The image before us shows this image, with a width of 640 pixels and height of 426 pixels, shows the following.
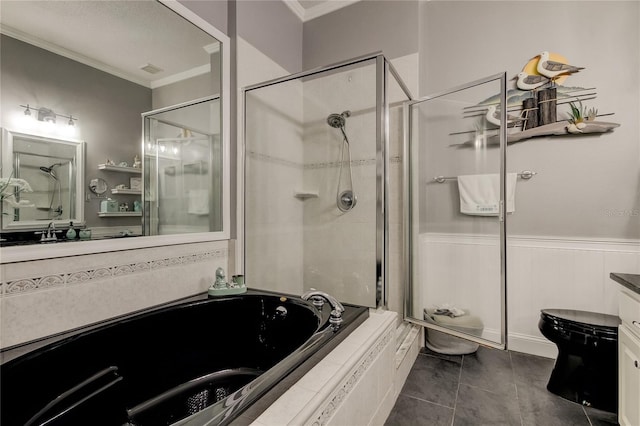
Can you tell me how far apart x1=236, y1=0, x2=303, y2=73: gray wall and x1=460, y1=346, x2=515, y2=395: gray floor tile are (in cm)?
258

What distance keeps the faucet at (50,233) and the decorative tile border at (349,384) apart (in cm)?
115

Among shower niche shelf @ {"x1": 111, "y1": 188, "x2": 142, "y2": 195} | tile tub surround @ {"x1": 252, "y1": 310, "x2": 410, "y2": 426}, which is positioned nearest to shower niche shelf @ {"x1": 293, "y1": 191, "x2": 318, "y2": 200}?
tile tub surround @ {"x1": 252, "y1": 310, "x2": 410, "y2": 426}

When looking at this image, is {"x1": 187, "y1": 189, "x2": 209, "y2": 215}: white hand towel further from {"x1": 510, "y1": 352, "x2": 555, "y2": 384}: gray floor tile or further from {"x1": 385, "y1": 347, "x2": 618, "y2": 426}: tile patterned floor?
{"x1": 510, "y1": 352, "x2": 555, "y2": 384}: gray floor tile

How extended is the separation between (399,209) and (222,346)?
1422mm

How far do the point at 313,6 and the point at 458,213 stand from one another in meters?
2.10

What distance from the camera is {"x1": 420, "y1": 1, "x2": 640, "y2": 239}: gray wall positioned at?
1.95m

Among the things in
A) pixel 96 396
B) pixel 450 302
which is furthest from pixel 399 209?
pixel 96 396

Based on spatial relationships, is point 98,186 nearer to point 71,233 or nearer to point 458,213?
point 71,233

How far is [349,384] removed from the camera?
1045mm

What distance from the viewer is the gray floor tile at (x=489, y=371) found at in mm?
1777

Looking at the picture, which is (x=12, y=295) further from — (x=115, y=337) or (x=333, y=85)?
(x=333, y=85)

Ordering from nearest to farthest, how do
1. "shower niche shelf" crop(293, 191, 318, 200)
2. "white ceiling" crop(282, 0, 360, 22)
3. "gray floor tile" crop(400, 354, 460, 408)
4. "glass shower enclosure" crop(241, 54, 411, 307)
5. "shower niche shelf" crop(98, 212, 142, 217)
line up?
"shower niche shelf" crop(98, 212, 142, 217) → "gray floor tile" crop(400, 354, 460, 408) → "glass shower enclosure" crop(241, 54, 411, 307) → "shower niche shelf" crop(293, 191, 318, 200) → "white ceiling" crop(282, 0, 360, 22)

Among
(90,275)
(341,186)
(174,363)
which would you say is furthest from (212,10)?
(174,363)

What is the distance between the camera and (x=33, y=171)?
111cm
